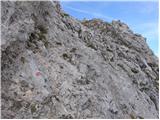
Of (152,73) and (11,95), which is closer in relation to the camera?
(11,95)

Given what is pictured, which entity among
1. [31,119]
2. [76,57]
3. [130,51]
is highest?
[130,51]

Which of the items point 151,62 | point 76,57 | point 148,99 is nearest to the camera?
point 76,57

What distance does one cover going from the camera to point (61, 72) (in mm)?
17797

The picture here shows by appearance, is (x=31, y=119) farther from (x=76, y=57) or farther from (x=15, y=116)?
(x=76, y=57)

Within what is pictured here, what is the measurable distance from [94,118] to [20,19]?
5.92 m

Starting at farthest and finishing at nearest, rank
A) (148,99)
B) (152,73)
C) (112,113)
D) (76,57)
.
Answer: (152,73) < (148,99) < (76,57) < (112,113)

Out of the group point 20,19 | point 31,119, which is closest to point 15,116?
point 31,119

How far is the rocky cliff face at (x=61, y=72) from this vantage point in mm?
15734

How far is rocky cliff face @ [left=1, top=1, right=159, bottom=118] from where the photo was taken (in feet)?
51.6

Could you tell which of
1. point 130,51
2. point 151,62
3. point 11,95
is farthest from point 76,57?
point 151,62

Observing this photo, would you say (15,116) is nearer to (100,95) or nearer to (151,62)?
(100,95)

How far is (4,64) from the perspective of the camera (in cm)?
1582

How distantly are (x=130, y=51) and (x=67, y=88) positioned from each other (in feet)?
35.6

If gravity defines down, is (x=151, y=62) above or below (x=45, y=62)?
above
